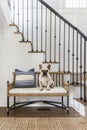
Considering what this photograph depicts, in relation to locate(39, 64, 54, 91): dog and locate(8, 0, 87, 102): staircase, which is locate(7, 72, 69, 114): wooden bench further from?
locate(8, 0, 87, 102): staircase

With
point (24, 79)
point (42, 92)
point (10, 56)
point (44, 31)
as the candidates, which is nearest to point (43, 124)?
point (42, 92)

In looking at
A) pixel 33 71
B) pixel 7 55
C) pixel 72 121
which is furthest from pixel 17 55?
pixel 72 121

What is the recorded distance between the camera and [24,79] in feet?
13.3

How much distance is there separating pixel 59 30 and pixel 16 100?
195 cm

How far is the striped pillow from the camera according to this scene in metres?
4.04

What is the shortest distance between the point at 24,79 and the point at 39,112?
695mm

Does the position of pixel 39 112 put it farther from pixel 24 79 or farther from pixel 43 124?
pixel 43 124

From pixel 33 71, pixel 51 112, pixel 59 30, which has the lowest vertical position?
pixel 51 112

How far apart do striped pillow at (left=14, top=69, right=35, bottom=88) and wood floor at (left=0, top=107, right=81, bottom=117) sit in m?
0.46

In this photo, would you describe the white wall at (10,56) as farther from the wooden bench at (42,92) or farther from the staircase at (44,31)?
the staircase at (44,31)

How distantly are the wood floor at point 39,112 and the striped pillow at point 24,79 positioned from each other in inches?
18.3

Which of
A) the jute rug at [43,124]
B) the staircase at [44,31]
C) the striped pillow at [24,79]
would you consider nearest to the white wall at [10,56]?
the striped pillow at [24,79]

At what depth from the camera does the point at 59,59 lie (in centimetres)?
490

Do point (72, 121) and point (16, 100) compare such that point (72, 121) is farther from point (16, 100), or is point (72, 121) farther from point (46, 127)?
point (16, 100)
